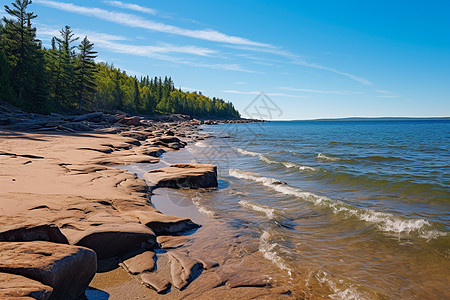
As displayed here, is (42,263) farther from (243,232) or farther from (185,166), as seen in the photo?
(185,166)

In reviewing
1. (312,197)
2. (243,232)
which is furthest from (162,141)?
(243,232)

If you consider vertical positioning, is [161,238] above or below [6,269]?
below

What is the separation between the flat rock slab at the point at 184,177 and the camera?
1051 centimetres

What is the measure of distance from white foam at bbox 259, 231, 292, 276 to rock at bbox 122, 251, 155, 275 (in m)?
2.16

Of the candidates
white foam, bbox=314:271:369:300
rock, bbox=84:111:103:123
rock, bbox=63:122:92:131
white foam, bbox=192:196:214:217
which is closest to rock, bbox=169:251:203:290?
white foam, bbox=314:271:369:300

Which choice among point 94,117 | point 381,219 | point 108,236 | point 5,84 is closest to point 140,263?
point 108,236

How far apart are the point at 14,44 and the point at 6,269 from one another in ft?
176

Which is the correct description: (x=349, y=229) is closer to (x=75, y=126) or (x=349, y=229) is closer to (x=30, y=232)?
(x=30, y=232)

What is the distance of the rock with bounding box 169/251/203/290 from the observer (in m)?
4.12

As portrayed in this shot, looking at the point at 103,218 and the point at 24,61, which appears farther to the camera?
the point at 24,61

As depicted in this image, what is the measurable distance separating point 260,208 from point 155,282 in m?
4.99

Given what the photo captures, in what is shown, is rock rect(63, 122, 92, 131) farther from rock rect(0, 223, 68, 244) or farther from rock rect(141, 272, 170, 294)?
rock rect(141, 272, 170, 294)

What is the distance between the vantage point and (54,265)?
120 inches

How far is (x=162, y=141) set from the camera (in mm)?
25609
